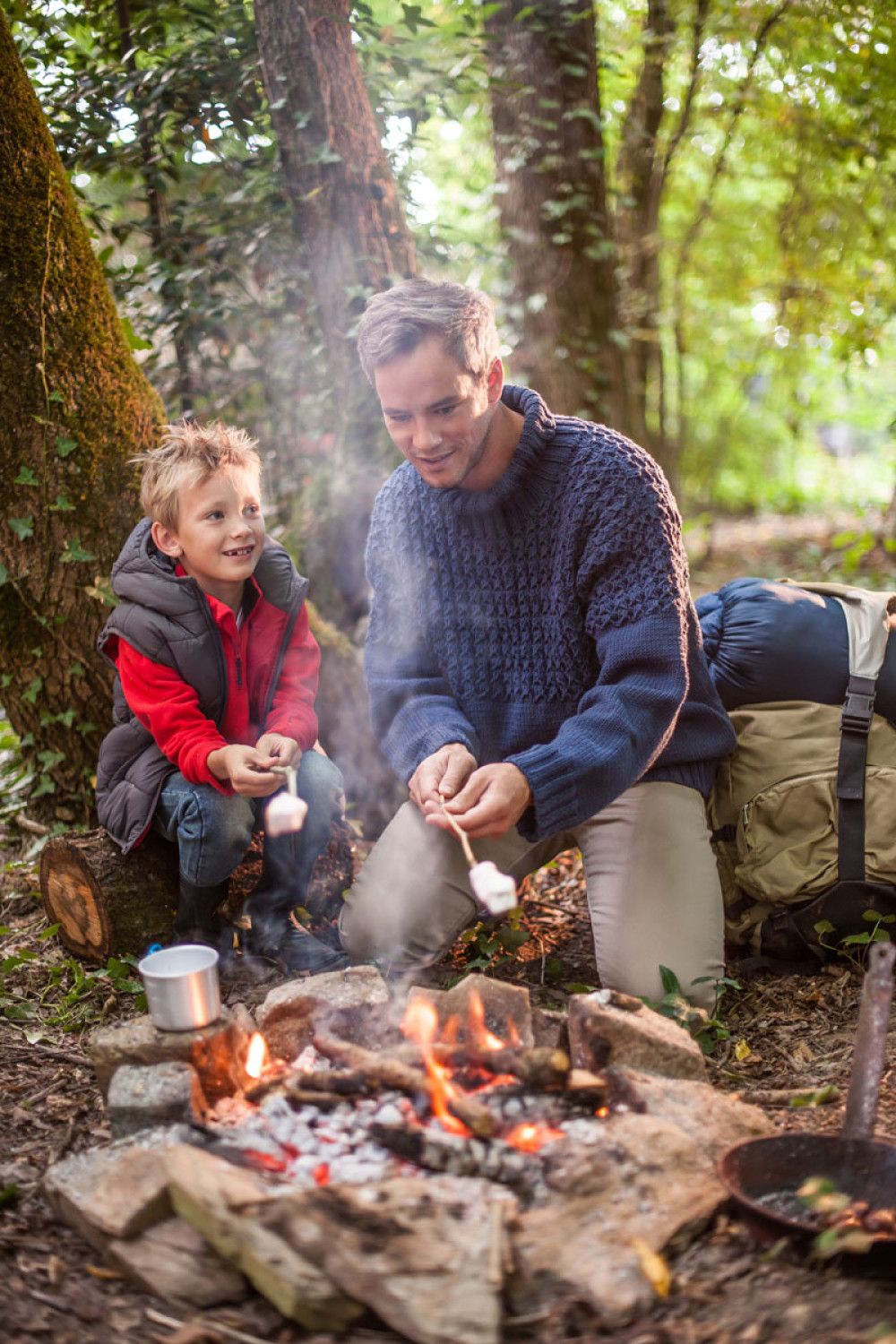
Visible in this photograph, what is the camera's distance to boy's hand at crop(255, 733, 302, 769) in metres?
2.94

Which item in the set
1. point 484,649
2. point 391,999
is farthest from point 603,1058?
point 484,649

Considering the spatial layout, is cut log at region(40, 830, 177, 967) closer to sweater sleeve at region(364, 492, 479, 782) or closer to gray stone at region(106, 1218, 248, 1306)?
sweater sleeve at region(364, 492, 479, 782)

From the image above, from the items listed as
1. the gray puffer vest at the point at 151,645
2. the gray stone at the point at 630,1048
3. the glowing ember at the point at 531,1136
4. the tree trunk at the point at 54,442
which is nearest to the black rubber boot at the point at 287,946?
the gray puffer vest at the point at 151,645

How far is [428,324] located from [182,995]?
5.66 ft

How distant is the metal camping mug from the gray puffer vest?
0.87 metres

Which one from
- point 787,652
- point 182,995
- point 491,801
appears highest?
point 787,652

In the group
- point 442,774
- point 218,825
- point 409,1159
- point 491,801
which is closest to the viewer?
point 409,1159

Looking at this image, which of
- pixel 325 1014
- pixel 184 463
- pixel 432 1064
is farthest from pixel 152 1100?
pixel 184 463

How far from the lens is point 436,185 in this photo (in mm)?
8289

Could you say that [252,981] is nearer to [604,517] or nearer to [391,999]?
[391,999]

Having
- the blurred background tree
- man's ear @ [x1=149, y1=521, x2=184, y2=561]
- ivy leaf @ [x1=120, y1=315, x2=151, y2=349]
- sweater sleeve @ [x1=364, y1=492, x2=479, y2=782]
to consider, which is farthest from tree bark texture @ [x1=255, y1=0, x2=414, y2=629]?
man's ear @ [x1=149, y1=521, x2=184, y2=561]

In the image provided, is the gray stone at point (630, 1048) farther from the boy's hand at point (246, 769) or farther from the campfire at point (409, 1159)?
the boy's hand at point (246, 769)

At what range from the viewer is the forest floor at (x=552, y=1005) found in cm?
165

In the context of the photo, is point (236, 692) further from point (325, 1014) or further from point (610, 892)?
point (610, 892)
